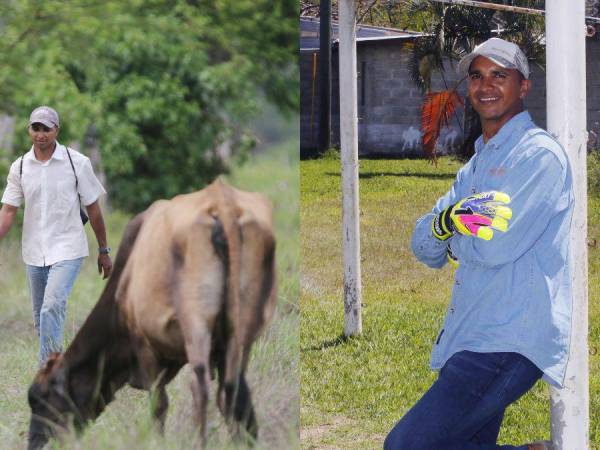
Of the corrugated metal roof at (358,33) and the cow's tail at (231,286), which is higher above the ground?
the corrugated metal roof at (358,33)

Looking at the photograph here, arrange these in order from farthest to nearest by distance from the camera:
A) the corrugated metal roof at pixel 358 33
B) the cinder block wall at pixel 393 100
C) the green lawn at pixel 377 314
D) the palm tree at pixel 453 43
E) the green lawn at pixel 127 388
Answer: the corrugated metal roof at pixel 358 33, the cinder block wall at pixel 393 100, the palm tree at pixel 453 43, the green lawn at pixel 377 314, the green lawn at pixel 127 388

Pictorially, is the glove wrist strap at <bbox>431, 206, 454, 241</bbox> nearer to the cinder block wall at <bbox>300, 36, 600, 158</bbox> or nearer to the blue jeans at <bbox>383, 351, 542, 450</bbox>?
the blue jeans at <bbox>383, 351, 542, 450</bbox>

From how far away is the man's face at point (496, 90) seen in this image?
335 centimetres

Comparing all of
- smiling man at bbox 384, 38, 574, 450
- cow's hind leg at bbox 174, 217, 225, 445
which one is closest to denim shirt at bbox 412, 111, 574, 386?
smiling man at bbox 384, 38, 574, 450

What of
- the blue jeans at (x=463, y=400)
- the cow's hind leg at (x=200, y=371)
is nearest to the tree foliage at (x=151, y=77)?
the cow's hind leg at (x=200, y=371)

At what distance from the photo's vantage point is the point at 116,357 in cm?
355

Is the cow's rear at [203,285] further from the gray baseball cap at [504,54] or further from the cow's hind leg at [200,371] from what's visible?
the gray baseball cap at [504,54]

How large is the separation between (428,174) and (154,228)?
83.8 inches

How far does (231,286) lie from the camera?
342 cm

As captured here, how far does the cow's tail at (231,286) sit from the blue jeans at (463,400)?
639mm

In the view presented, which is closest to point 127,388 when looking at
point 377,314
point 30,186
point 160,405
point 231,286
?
point 160,405

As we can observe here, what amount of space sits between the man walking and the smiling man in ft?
3.83

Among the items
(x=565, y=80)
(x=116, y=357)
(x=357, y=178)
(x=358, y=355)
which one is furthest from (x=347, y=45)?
(x=116, y=357)

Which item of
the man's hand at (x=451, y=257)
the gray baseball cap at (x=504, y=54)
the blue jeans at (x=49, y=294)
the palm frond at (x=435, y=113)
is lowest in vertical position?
the blue jeans at (x=49, y=294)
